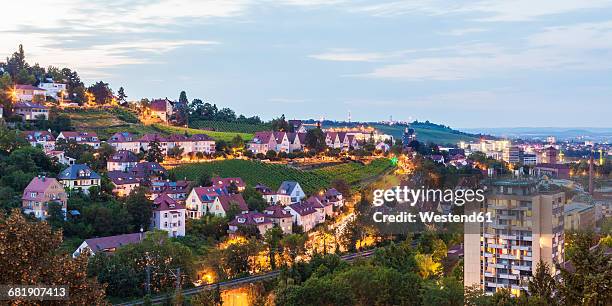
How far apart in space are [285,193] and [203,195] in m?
4.11

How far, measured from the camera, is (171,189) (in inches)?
1115

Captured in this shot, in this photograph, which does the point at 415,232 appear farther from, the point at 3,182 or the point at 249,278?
the point at 3,182

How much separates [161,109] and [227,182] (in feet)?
55.7

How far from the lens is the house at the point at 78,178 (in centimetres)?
2572

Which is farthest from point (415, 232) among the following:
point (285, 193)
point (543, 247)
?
point (543, 247)

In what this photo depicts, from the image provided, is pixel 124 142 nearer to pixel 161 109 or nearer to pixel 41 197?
pixel 161 109

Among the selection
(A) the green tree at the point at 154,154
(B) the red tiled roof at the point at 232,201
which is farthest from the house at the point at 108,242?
(A) the green tree at the point at 154,154

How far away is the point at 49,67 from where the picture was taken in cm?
4612

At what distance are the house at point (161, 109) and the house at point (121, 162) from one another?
566 inches

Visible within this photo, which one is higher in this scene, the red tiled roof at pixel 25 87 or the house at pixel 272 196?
the red tiled roof at pixel 25 87

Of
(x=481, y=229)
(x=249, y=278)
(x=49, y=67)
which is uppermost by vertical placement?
(x=49, y=67)

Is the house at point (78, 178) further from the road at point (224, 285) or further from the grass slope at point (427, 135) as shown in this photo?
the grass slope at point (427, 135)

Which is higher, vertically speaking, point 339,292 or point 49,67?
point 49,67

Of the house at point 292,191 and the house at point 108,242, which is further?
the house at point 292,191
